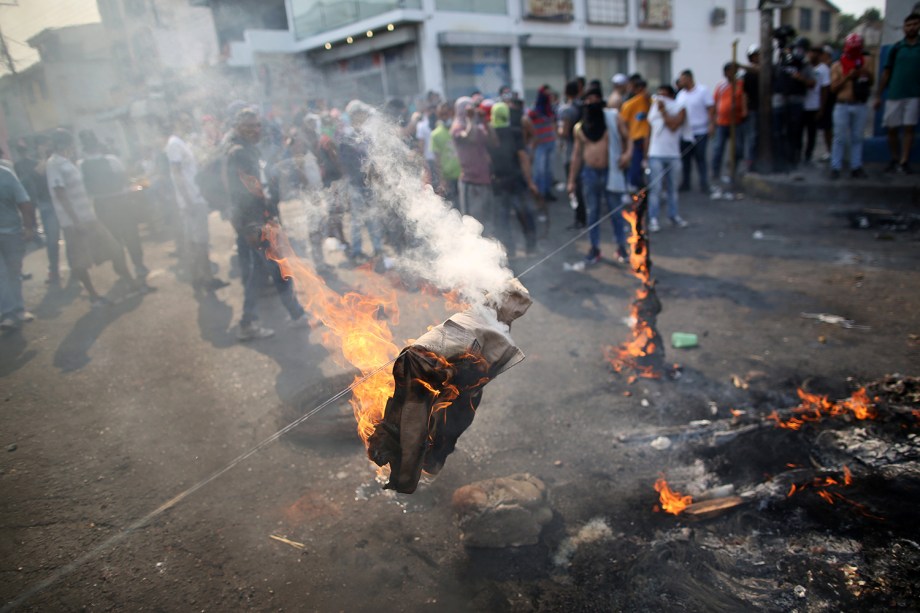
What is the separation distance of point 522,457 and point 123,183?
23.1 feet

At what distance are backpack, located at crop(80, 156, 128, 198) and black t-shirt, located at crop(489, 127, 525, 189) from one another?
207 inches

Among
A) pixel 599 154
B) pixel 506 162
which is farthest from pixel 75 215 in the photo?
pixel 599 154

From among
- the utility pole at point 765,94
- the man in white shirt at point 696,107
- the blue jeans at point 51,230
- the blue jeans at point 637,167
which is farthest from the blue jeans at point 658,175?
the blue jeans at point 51,230

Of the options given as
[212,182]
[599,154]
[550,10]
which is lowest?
[599,154]

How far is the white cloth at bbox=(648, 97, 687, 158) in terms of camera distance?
8.23 meters

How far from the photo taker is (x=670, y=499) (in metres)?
3.23

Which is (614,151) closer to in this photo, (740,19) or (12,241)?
(12,241)

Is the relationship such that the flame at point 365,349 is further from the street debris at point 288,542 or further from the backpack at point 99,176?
the backpack at point 99,176

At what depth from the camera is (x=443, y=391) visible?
2465 mm

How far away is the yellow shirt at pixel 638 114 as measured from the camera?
311 inches

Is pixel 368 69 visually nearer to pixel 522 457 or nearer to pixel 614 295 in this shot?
pixel 614 295

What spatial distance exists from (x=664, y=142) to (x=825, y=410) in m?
5.63

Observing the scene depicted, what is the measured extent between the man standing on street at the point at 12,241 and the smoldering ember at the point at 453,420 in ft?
0.65

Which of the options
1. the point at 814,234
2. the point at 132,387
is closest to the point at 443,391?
the point at 132,387
